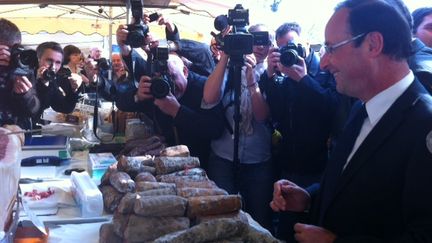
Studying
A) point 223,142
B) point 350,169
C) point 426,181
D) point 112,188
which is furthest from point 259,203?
point 426,181

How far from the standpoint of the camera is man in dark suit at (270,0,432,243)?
3.56ft

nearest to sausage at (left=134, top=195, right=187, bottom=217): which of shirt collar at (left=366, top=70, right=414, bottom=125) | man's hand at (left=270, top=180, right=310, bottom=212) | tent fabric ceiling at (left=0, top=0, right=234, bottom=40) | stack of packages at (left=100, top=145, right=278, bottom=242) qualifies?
stack of packages at (left=100, top=145, right=278, bottom=242)

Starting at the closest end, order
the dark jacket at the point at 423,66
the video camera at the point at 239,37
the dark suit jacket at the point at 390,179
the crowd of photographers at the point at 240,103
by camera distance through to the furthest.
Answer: the dark suit jacket at the point at 390,179 < the dark jacket at the point at 423,66 < the video camera at the point at 239,37 < the crowd of photographers at the point at 240,103

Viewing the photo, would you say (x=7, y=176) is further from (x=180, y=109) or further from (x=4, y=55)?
(x=4, y=55)

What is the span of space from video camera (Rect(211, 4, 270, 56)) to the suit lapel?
118cm

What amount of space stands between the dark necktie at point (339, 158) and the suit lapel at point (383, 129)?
0.08 meters

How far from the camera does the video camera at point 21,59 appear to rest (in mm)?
2499

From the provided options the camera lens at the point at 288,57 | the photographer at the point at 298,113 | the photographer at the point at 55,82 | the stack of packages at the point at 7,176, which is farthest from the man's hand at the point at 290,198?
the photographer at the point at 55,82

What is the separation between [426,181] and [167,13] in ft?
15.7

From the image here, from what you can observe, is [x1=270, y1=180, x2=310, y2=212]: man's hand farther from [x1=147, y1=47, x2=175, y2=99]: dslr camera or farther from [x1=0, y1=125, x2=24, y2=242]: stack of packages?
[x1=147, y1=47, x2=175, y2=99]: dslr camera

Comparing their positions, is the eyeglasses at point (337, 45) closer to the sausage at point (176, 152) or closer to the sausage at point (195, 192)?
the sausage at point (195, 192)

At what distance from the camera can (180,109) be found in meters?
2.45

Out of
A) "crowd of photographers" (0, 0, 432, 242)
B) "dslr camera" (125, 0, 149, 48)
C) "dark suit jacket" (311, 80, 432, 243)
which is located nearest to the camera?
"dark suit jacket" (311, 80, 432, 243)

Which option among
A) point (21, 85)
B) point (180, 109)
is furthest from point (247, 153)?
point (21, 85)
